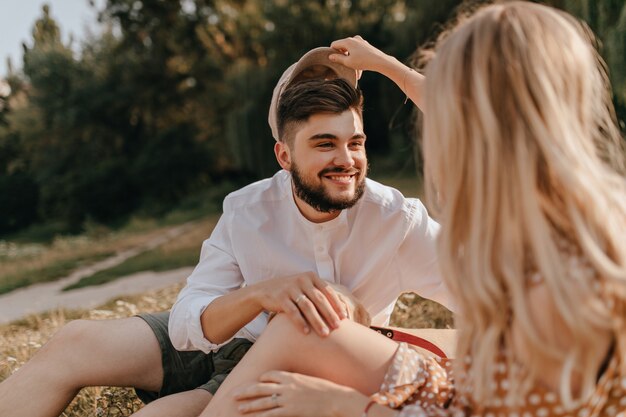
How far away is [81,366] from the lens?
2547 millimetres

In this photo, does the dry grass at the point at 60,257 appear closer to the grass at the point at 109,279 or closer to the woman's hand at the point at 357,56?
the grass at the point at 109,279

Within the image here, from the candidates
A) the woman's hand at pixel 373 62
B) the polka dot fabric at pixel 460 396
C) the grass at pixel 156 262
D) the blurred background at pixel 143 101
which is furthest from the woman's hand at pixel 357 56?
the blurred background at pixel 143 101

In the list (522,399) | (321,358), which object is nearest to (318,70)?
(321,358)

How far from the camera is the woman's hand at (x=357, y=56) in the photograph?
278 centimetres

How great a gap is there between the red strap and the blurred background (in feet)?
56.1

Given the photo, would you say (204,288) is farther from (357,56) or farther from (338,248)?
(357,56)

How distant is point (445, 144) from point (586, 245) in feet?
1.19

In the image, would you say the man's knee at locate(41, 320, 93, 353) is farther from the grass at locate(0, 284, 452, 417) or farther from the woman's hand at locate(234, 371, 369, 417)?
the woman's hand at locate(234, 371, 369, 417)

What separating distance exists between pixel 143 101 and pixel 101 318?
22.1 meters

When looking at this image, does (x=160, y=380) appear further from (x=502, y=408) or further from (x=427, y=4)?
(x=427, y=4)

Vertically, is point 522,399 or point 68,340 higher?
point 522,399

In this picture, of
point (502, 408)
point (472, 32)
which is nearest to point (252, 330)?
point (502, 408)

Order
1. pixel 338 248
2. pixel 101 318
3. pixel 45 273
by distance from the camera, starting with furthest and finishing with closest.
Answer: pixel 45 273
pixel 101 318
pixel 338 248

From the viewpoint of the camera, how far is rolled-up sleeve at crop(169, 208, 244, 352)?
250 centimetres
